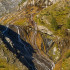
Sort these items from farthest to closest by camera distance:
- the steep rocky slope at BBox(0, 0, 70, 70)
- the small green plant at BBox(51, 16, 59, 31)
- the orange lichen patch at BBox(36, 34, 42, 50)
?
the orange lichen patch at BBox(36, 34, 42, 50) → the small green plant at BBox(51, 16, 59, 31) → the steep rocky slope at BBox(0, 0, 70, 70)

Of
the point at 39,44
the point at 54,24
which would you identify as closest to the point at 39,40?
the point at 39,44

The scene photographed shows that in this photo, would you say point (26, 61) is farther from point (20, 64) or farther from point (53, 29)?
point (53, 29)

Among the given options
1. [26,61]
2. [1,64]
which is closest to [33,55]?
[26,61]

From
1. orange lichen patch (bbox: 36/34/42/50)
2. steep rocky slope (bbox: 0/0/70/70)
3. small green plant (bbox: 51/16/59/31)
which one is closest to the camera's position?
steep rocky slope (bbox: 0/0/70/70)

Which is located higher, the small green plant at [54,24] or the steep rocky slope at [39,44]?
the small green plant at [54,24]

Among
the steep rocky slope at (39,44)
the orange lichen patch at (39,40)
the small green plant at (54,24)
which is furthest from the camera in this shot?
the orange lichen patch at (39,40)

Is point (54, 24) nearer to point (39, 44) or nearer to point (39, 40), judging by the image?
point (39, 40)

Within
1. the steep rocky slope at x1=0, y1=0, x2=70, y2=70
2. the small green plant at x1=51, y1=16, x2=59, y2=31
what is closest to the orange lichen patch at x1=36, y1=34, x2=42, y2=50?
the steep rocky slope at x1=0, y1=0, x2=70, y2=70

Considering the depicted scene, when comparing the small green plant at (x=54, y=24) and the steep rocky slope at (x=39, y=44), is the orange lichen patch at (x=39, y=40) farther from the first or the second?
the small green plant at (x=54, y=24)

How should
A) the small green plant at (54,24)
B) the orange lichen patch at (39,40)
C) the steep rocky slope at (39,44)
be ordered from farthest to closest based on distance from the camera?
the orange lichen patch at (39,40)
the small green plant at (54,24)
the steep rocky slope at (39,44)

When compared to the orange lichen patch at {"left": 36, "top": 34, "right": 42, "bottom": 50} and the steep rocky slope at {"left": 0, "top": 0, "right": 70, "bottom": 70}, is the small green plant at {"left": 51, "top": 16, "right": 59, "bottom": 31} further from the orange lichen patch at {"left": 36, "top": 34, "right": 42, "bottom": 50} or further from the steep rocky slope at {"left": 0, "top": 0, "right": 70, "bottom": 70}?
the orange lichen patch at {"left": 36, "top": 34, "right": 42, "bottom": 50}

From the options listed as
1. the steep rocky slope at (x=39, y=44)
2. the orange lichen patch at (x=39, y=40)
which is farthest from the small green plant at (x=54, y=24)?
the orange lichen patch at (x=39, y=40)
